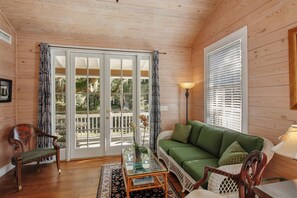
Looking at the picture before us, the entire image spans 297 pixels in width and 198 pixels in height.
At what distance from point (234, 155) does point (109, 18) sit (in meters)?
3.09

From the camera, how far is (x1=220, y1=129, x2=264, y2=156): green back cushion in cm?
200

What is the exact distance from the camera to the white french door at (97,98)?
142 inches

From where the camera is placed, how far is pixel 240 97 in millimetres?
2684

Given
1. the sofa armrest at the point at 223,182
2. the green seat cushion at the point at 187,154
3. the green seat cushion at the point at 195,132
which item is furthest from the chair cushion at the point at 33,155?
the sofa armrest at the point at 223,182

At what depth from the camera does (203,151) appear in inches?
109

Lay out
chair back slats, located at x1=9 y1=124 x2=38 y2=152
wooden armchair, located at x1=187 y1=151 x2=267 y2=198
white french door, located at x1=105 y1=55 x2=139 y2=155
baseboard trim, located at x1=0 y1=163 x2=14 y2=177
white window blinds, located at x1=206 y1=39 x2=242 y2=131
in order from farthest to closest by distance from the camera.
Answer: white french door, located at x1=105 y1=55 x2=139 y2=155
chair back slats, located at x1=9 y1=124 x2=38 y2=152
baseboard trim, located at x1=0 y1=163 x2=14 y2=177
white window blinds, located at x1=206 y1=39 x2=242 y2=131
wooden armchair, located at x1=187 y1=151 x2=267 y2=198

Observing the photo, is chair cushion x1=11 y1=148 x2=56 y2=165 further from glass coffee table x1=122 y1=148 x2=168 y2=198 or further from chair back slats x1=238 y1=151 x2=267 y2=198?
chair back slats x1=238 y1=151 x2=267 y2=198

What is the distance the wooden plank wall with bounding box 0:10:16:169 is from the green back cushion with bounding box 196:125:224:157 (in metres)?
3.38

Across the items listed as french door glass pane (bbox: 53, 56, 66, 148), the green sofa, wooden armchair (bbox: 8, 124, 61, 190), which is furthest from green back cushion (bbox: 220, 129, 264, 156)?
french door glass pane (bbox: 53, 56, 66, 148)

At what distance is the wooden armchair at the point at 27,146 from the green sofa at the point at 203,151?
1958 millimetres

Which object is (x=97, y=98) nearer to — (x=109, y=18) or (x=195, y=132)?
Result: (x=109, y=18)

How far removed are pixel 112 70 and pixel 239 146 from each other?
2870mm

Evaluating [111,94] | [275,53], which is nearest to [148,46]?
[111,94]

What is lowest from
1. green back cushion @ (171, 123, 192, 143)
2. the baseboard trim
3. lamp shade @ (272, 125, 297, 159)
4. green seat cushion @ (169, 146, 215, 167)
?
the baseboard trim
